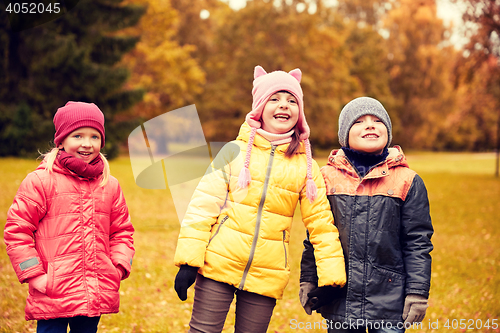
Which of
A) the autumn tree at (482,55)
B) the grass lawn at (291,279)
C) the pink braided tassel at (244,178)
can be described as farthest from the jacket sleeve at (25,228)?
the autumn tree at (482,55)

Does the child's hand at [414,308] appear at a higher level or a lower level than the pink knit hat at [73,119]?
lower

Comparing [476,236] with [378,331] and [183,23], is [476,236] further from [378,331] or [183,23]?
[183,23]

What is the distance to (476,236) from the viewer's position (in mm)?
9406

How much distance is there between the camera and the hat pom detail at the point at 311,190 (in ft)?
7.75

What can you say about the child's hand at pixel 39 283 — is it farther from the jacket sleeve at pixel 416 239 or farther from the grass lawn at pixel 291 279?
the grass lawn at pixel 291 279

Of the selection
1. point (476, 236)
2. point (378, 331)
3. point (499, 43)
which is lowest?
point (476, 236)

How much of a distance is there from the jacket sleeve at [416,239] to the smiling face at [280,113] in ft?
2.52

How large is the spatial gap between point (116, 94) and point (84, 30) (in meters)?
3.28

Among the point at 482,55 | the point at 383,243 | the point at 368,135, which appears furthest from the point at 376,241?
the point at 482,55

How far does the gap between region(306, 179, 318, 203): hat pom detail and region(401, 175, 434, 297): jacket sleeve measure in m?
0.50

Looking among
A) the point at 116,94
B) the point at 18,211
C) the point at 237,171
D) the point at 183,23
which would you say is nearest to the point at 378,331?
the point at 237,171

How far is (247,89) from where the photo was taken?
91.2 feet

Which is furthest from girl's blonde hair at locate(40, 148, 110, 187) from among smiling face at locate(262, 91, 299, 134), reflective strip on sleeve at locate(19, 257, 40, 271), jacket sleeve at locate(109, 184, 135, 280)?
smiling face at locate(262, 91, 299, 134)

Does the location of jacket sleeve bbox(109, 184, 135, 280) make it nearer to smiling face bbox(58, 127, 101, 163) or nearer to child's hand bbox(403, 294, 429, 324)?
smiling face bbox(58, 127, 101, 163)
